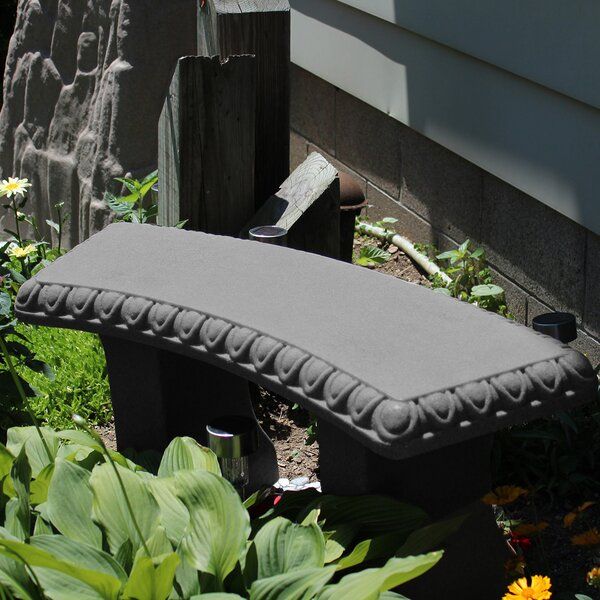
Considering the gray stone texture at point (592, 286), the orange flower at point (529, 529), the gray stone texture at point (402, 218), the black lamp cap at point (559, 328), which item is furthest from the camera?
the gray stone texture at point (402, 218)

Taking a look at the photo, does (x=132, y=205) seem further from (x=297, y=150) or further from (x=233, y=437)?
(x=297, y=150)

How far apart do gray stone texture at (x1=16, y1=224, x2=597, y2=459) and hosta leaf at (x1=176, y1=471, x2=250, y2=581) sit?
0.77ft

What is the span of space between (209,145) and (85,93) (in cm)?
201

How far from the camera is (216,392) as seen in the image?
2.88m

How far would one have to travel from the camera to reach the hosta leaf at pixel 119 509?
7.25ft

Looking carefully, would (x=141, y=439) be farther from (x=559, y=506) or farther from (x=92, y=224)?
(x=92, y=224)

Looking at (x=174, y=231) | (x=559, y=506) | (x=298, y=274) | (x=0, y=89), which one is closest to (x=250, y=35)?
(x=174, y=231)

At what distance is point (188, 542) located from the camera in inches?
83.2

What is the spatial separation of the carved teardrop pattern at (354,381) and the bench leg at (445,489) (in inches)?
8.3

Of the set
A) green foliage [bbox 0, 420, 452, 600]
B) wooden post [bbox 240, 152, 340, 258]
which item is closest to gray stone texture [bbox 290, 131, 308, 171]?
wooden post [bbox 240, 152, 340, 258]

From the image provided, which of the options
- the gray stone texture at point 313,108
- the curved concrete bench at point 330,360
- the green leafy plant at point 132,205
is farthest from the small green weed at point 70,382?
the gray stone texture at point 313,108

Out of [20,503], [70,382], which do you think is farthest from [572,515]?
[70,382]

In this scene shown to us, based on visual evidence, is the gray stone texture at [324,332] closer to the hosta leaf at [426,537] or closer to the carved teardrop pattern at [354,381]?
the carved teardrop pattern at [354,381]

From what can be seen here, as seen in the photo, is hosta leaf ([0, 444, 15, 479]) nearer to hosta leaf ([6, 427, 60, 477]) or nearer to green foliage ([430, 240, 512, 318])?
hosta leaf ([6, 427, 60, 477])
